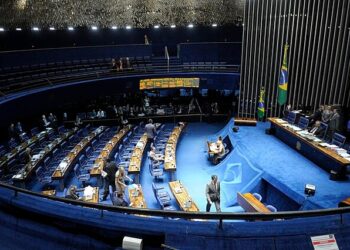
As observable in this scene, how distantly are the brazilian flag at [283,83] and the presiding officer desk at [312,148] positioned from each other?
1798mm

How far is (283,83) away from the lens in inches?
559

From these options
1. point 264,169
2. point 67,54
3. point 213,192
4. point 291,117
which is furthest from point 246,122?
point 67,54

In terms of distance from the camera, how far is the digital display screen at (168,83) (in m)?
19.1

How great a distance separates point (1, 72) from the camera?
16.1 metres

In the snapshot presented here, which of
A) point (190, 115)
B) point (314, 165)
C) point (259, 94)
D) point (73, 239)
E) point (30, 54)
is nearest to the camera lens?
point (73, 239)

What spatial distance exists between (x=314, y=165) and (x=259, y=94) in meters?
6.17

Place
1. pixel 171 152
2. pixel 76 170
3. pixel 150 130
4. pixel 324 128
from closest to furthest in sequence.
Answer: pixel 324 128 → pixel 76 170 → pixel 171 152 → pixel 150 130

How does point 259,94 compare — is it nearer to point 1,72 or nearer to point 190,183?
point 190,183

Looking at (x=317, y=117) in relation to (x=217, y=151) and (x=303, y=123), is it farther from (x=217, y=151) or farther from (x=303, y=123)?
(x=217, y=151)

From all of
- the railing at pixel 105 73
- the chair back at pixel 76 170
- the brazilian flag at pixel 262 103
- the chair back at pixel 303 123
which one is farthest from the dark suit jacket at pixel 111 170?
the brazilian flag at pixel 262 103

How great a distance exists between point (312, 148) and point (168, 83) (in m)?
11.1

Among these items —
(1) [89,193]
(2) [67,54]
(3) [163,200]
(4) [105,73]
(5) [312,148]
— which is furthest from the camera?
(2) [67,54]

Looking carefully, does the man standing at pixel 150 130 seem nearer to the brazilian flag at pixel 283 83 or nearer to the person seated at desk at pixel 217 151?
the person seated at desk at pixel 217 151

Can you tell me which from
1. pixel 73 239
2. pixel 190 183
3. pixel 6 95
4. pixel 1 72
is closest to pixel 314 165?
pixel 190 183
